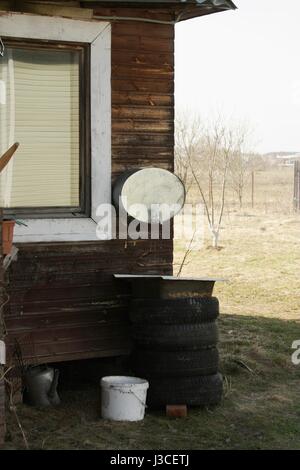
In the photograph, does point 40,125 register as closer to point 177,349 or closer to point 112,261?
point 112,261

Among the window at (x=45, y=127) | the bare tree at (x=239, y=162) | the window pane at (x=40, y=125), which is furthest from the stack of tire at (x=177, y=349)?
the bare tree at (x=239, y=162)

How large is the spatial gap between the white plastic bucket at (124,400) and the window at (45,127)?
1512 millimetres

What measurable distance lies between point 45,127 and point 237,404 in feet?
9.14

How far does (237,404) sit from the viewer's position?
7.70m

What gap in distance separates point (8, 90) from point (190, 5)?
65.4 inches

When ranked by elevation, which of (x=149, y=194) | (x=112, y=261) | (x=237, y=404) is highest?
(x=149, y=194)

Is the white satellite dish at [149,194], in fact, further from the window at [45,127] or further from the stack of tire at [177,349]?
the stack of tire at [177,349]

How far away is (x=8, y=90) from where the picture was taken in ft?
24.2

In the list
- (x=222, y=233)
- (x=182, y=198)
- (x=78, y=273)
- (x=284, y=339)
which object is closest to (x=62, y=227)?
(x=78, y=273)

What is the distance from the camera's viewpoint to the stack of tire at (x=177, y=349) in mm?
7246

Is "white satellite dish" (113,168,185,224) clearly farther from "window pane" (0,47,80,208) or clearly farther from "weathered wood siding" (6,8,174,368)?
"window pane" (0,47,80,208)

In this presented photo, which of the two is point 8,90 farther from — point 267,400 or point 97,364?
point 267,400

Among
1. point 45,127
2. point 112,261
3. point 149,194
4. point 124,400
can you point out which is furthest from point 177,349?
point 45,127

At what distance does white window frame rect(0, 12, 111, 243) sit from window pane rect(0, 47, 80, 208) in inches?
5.9
